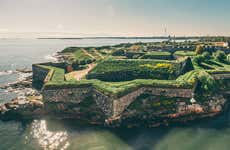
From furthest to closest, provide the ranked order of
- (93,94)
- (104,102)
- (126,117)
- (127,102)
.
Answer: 1. (93,94)
2. (127,102)
3. (104,102)
4. (126,117)

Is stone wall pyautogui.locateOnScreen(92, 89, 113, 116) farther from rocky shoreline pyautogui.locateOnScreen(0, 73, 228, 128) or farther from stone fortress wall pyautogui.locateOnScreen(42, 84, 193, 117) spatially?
rocky shoreline pyautogui.locateOnScreen(0, 73, 228, 128)

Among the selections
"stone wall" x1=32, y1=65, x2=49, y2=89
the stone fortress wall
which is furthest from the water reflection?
"stone wall" x1=32, y1=65, x2=49, y2=89

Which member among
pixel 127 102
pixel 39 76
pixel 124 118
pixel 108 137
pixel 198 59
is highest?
pixel 198 59

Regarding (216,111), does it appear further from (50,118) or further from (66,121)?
(50,118)

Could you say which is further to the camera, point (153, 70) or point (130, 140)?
point (153, 70)

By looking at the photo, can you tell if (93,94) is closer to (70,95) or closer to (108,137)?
(70,95)

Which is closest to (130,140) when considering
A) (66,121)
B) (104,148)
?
(104,148)

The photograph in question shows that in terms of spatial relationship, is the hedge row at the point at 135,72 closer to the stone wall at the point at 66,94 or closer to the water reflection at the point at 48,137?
the stone wall at the point at 66,94

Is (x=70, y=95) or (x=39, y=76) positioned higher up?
(x=39, y=76)

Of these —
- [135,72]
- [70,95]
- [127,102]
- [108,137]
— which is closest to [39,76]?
[70,95]
